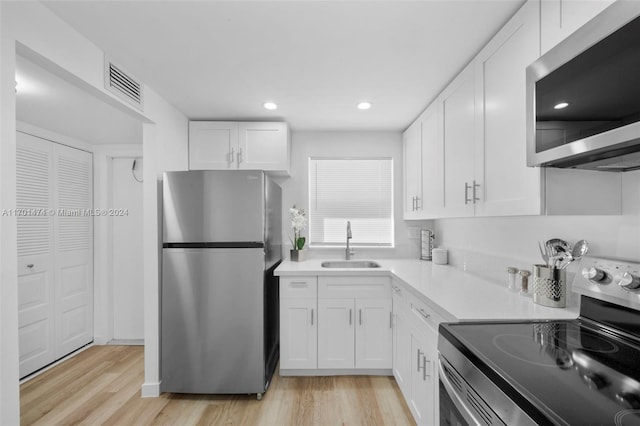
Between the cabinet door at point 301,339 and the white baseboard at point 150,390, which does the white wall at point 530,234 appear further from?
the white baseboard at point 150,390

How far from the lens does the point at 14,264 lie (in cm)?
124

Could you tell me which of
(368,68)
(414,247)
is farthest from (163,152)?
(414,247)

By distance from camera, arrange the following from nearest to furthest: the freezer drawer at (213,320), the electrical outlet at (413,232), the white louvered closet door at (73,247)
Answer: the freezer drawer at (213,320), the white louvered closet door at (73,247), the electrical outlet at (413,232)

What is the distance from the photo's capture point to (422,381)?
176 centimetres

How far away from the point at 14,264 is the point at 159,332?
4.23 ft

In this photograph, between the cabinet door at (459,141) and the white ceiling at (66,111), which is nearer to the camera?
the cabinet door at (459,141)

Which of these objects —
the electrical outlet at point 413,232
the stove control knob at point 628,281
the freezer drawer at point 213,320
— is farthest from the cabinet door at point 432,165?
the freezer drawer at point 213,320

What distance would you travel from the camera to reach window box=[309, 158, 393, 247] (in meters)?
3.34

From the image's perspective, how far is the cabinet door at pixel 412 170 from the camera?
A: 2.73m

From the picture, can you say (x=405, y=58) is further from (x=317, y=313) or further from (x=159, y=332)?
(x=159, y=332)

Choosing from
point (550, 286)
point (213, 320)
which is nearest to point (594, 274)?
point (550, 286)

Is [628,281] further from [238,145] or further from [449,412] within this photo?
[238,145]

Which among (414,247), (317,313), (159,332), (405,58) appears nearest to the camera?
(405,58)

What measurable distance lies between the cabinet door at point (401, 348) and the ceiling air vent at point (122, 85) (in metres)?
2.37
